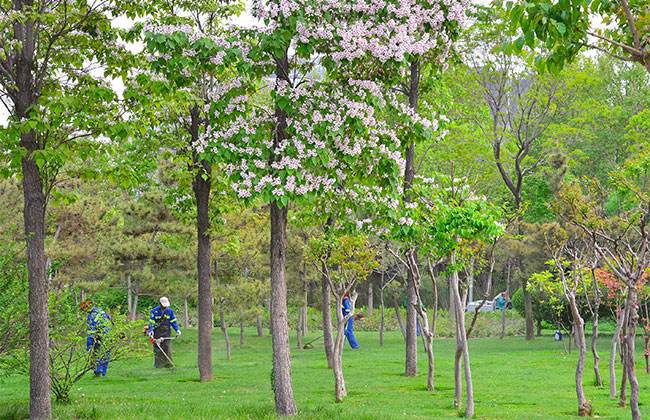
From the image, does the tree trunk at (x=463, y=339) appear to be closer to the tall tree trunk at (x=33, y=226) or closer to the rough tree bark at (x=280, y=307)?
the rough tree bark at (x=280, y=307)

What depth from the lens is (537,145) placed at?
32.5m

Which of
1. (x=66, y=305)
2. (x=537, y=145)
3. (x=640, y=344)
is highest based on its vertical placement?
(x=537, y=145)

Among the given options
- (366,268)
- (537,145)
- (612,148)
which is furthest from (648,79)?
(366,268)

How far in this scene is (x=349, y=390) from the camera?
13.9 meters

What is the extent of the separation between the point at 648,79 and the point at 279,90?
34.0 metres

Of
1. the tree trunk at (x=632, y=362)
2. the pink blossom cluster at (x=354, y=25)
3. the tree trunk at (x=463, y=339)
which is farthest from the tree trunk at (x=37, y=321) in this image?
the tree trunk at (x=632, y=362)

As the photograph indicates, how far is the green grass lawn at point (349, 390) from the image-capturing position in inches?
397

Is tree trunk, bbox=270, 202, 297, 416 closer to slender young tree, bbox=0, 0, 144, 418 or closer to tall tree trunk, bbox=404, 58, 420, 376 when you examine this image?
slender young tree, bbox=0, 0, 144, 418

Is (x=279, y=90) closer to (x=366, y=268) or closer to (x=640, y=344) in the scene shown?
(x=366, y=268)

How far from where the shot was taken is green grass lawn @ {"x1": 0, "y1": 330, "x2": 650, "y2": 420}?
33.1ft

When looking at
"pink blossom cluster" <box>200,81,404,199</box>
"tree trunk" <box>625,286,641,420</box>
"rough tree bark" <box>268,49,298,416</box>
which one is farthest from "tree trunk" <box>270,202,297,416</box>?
"tree trunk" <box>625,286,641,420</box>

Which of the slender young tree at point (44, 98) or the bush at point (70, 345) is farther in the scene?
the bush at point (70, 345)

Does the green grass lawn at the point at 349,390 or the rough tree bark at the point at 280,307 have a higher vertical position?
the rough tree bark at the point at 280,307

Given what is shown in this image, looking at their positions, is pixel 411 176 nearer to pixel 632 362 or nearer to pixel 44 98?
pixel 632 362
